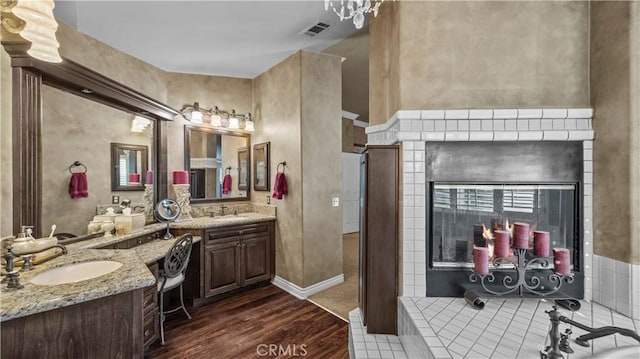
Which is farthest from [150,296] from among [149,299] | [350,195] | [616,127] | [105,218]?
[350,195]

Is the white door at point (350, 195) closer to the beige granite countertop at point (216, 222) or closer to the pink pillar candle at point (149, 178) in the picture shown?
the beige granite countertop at point (216, 222)

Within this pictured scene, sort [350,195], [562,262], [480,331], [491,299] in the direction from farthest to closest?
[350,195]
[491,299]
[562,262]
[480,331]

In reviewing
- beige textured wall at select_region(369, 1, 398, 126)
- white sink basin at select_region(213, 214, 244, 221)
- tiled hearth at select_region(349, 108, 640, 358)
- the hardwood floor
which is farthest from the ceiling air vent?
the hardwood floor

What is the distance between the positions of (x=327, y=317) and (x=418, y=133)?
196 cm

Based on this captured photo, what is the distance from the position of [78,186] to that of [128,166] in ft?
1.60

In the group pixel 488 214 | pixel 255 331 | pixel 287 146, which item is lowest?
pixel 255 331

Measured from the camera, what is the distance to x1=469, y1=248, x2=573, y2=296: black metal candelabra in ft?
5.25

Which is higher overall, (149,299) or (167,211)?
(167,211)

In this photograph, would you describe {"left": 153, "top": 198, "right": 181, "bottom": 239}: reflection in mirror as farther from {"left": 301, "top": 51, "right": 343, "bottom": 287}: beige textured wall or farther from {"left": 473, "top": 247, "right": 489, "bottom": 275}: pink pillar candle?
{"left": 473, "top": 247, "right": 489, "bottom": 275}: pink pillar candle

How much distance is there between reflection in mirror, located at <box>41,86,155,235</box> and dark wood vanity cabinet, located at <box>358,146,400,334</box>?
7.57 ft

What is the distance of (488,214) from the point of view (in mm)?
1730

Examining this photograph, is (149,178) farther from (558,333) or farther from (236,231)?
(558,333)

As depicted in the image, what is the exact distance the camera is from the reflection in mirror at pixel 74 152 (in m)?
1.92

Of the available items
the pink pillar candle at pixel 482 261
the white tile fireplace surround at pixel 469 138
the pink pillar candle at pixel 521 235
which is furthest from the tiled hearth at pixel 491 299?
the pink pillar candle at pixel 521 235
